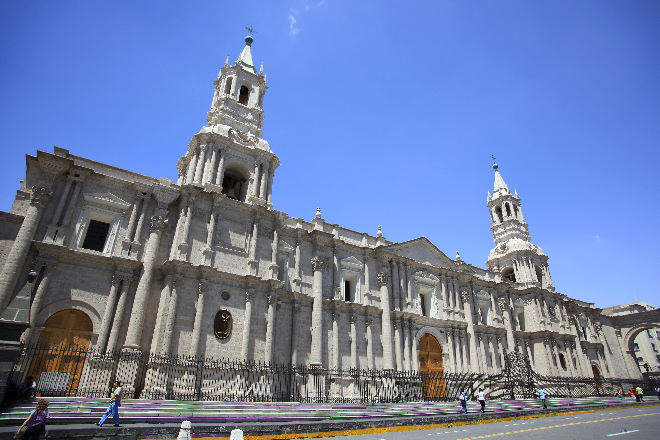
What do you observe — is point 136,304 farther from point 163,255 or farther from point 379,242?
point 379,242

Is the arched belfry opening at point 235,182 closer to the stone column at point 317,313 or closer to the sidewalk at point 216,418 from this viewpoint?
the stone column at point 317,313

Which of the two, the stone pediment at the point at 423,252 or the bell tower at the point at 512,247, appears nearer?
the stone pediment at the point at 423,252

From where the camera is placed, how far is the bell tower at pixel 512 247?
37.6 meters

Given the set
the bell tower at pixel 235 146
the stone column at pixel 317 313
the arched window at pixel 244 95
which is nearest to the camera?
the stone column at pixel 317 313

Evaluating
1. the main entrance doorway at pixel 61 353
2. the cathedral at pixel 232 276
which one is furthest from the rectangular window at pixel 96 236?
the main entrance doorway at pixel 61 353

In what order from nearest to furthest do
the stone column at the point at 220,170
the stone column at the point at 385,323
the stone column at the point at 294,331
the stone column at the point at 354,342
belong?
the stone column at the point at 294,331 → the stone column at the point at 220,170 → the stone column at the point at 354,342 → the stone column at the point at 385,323

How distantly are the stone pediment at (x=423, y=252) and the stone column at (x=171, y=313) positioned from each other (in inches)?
615

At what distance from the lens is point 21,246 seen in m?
15.9

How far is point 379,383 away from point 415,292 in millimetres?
7946

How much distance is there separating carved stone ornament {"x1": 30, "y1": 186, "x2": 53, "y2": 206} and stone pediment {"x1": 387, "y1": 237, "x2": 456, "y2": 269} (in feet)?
69.2

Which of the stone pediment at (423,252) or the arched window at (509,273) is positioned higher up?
the arched window at (509,273)

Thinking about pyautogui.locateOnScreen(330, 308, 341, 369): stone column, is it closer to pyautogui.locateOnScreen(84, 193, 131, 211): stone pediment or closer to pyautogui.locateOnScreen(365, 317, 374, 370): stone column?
pyautogui.locateOnScreen(365, 317, 374, 370): stone column

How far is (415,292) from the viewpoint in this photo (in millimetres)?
28219

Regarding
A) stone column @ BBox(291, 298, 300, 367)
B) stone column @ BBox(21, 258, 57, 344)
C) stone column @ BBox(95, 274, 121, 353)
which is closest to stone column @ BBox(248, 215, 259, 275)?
stone column @ BBox(291, 298, 300, 367)
